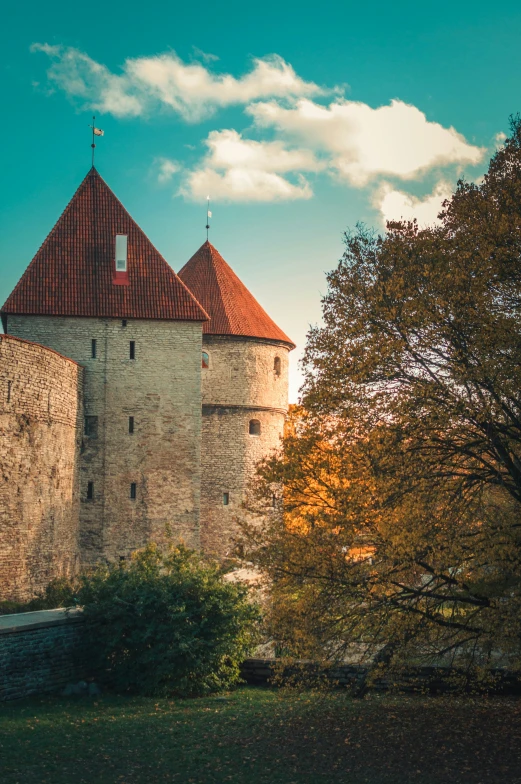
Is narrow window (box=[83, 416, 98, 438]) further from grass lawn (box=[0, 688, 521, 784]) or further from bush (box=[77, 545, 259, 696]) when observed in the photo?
grass lawn (box=[0, 688, 521, 784])

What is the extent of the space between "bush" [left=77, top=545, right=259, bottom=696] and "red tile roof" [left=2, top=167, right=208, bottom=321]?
11.2m

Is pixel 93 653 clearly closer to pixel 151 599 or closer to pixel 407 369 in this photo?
pixel 151 599

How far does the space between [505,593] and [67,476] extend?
14.0 metres

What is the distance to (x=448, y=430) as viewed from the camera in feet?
36.5

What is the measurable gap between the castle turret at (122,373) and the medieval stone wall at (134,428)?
0.03 metres

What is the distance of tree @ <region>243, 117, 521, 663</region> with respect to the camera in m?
10.5

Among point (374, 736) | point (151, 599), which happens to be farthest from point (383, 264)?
point (151, 599)

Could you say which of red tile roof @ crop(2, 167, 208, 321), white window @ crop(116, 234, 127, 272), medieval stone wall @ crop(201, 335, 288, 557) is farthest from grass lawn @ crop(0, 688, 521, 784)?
white window @ crop(116, 234, 127, 272)

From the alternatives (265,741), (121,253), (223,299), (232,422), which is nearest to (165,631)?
(265,741)

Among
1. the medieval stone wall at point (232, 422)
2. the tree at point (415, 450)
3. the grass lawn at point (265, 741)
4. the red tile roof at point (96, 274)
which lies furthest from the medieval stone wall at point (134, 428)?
the tree at point (415, 450)

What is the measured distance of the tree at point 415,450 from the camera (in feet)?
34.6

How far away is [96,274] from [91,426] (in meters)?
4.64

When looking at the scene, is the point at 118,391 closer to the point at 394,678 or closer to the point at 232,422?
the point at 232,422

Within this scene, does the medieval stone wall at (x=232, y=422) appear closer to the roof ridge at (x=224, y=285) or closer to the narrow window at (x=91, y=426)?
the roof ridge at (x=224, y=285)
